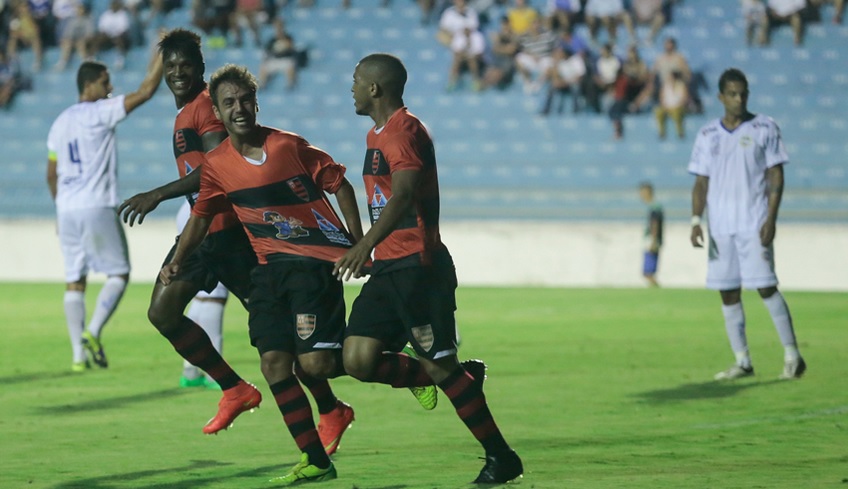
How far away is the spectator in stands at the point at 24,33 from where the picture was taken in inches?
1138

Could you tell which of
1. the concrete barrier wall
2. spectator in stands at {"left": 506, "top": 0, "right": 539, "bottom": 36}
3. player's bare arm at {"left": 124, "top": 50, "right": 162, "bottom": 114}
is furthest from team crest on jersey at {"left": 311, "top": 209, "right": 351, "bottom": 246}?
spectator in stands at {"left": 506, "top": 0, "right": 539, "bottom": 36}

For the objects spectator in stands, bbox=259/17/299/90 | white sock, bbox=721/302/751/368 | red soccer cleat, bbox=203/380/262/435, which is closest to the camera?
red soccer cleat, bbox=203/380/262/435

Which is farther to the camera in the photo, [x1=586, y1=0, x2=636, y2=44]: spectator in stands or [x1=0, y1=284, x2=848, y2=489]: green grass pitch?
[x1=586, y1=0, x2=636, y2=44]: spectator in stands

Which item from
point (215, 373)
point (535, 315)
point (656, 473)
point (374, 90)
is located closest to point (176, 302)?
point (215, 373)

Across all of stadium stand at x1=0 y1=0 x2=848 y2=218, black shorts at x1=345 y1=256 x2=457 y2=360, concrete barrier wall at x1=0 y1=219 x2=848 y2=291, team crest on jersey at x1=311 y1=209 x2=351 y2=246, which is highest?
team crest on jersey at x1=311 y1=209 x2=351 y2=246

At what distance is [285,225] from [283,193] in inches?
6.0

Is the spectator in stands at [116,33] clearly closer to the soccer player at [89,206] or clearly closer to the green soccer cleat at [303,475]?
the soccer player at [89,206]

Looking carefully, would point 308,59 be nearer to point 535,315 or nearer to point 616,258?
point 616,258

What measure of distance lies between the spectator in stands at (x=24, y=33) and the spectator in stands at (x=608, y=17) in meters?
11.3

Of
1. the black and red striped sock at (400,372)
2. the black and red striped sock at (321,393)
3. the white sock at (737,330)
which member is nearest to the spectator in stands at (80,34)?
the white sock at (737,330)

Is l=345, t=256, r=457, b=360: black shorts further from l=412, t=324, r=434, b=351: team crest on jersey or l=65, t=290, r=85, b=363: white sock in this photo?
l=65, t=290, r=85, b=363: white sock

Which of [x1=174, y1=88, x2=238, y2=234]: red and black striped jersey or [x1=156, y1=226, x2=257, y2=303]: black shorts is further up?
[x1=174, y1=88, x2=238, y2=234]: red and black striped jersey

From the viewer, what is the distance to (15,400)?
371 inches

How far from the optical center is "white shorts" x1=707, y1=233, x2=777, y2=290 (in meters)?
10.1
